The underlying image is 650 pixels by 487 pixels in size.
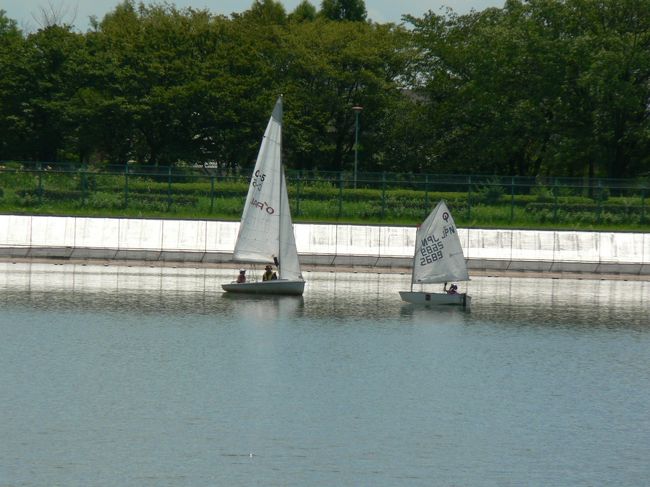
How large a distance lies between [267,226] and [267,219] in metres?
0.30

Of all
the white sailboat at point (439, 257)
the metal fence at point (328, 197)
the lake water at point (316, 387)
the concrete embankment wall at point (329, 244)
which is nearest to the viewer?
the lake water at point (316, 387)

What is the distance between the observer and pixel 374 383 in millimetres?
37656

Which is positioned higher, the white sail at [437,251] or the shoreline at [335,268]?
the white sail at [437,251]

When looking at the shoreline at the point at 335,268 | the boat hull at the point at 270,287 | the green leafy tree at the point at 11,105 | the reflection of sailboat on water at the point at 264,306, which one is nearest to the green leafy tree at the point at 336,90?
the green leafy tree at the point at 11,105

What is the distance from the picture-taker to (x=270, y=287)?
177 ft

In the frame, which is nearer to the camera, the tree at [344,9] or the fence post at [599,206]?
the fence post at [599,206]

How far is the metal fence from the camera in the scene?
72.1m

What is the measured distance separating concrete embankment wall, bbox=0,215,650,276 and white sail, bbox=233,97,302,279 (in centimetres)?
1124

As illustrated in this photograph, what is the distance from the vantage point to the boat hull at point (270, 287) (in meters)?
53.6

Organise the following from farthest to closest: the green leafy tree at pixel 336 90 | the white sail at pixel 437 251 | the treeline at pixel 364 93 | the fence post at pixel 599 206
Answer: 1. the green leafy tree at pixel 336 90
2. the treeline at pixel 364 93
3. the fence post at pixel 599 206
4. the white sail at pixel 437 251

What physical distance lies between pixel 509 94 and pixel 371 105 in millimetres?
15034

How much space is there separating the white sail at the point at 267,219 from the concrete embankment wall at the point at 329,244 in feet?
36.9

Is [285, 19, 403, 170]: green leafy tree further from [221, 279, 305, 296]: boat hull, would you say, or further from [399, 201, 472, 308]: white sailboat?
[399, 201, 472, 308]: white sailboat

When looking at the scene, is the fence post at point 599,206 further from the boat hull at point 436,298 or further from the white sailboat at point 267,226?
the white sailboat at point 267,226
